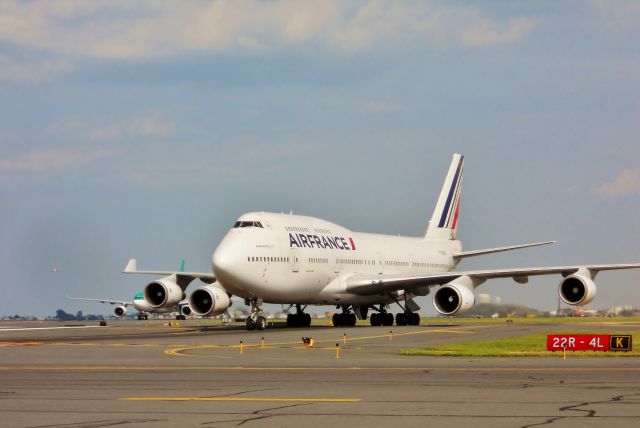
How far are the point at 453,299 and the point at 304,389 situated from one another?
38.2m

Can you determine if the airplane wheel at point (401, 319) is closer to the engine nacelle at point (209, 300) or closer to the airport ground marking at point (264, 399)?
the engine nacelle at point (209, 300)

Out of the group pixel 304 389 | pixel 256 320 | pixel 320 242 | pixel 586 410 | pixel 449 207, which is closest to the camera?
→ pixel 586 410

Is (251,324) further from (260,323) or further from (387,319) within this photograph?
(387,319)

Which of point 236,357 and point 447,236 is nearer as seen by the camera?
point 236,357

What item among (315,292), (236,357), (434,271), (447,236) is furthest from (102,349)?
(447,236)

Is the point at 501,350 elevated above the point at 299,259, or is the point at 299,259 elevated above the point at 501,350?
the point at 299,259

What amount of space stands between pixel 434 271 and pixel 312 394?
58.3 meters

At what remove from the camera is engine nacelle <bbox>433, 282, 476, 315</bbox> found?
59.3 metres

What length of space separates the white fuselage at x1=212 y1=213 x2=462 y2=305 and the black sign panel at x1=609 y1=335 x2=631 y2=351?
23.6m

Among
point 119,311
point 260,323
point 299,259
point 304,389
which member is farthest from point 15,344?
point 119,311

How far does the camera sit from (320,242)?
63562 mm

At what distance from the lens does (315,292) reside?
2474 inches

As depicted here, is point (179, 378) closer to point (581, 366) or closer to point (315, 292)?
point (581, 366)

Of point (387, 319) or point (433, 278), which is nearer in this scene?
point (433, 278)
